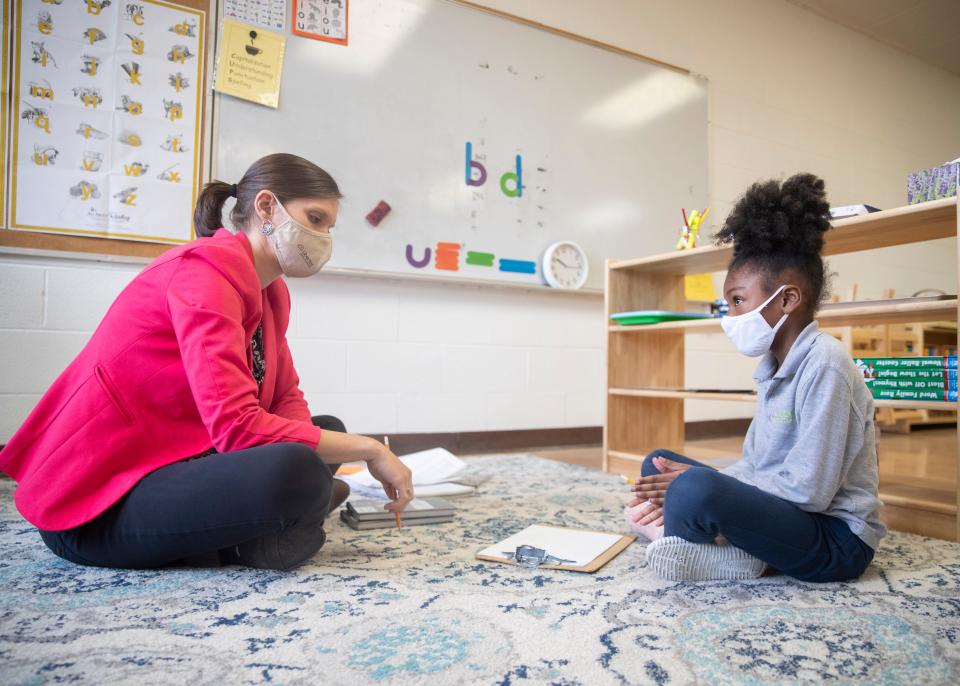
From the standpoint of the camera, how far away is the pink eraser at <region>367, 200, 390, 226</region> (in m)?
2.63

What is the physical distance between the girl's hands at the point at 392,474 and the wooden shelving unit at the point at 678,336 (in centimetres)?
120

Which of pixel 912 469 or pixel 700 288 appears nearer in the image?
pixel 912 469

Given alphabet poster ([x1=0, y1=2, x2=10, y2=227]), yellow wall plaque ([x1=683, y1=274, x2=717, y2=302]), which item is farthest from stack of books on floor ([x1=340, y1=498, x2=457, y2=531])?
yellow wall plaque ([x1=683, y1=274, x2=717, y2=302])

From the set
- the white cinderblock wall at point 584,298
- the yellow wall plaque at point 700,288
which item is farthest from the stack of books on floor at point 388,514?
the yellow wall plaque at point 700,288

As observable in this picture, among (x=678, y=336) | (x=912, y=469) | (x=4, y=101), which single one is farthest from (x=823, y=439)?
(x=4, y=101)

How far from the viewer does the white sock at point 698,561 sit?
1.20 m

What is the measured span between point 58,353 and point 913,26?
17.4ft

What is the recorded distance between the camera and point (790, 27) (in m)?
4.06

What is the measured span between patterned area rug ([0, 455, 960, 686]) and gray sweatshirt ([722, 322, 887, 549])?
0.50ft

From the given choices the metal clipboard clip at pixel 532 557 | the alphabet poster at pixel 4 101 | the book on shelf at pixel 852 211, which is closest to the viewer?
the metal clipboard clip at pixel 532 557

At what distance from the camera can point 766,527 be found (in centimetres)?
114

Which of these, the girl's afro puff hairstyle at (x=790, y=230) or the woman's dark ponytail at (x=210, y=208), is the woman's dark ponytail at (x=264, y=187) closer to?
the woman's dark ponytail at (x=210, y=208)

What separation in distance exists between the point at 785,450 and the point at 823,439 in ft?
0.41

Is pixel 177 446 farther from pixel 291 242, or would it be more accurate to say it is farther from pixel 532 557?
pixel 532 557
